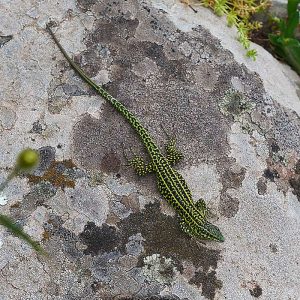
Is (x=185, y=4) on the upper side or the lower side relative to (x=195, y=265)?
upper

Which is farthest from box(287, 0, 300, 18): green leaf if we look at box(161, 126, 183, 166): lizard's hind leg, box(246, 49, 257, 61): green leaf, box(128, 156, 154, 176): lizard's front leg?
box(128, 156, 154, 176): lizard's front leg

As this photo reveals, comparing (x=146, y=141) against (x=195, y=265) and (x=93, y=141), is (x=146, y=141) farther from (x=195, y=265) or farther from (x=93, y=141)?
(x=195, y=265)

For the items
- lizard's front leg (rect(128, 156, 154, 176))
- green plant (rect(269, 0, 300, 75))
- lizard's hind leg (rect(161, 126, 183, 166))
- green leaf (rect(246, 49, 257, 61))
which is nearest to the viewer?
lizard's front leg (rect(128, 156, 154, 176))

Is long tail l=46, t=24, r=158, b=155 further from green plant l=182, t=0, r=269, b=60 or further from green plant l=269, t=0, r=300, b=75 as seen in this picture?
green plant l=269, t=0, r=300, b=75

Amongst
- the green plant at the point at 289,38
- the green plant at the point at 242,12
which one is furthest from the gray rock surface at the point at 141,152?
the green plant at the point at 289,38

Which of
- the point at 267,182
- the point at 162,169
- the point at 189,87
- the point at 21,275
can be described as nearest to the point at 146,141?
the point at 162,169

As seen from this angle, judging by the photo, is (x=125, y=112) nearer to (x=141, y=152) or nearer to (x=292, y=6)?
(x=141, y=152)
